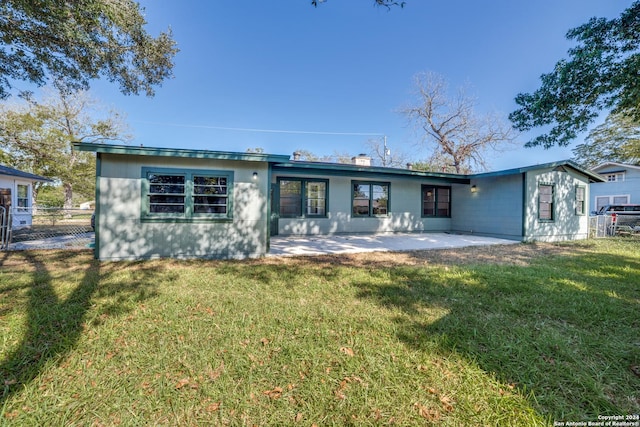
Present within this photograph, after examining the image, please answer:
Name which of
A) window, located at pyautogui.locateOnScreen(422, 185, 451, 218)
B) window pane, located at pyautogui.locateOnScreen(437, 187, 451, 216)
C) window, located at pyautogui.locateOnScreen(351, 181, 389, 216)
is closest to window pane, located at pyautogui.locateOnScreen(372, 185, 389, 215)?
window, located at pyautogui.locateOnScreen(351, 181, 389, 216)

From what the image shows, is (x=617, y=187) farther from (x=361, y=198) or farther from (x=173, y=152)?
(x=173, y=152)

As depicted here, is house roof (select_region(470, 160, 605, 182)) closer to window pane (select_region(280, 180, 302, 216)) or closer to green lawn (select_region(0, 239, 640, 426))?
green lawn (select_region(0, 239, 640, 426))

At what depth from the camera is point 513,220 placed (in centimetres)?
1001

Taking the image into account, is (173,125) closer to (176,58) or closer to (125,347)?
(176,58)

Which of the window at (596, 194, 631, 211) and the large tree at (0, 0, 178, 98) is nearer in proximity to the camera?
the large tree at (0, 0, 178, 98)

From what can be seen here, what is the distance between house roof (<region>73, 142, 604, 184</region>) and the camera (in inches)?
223

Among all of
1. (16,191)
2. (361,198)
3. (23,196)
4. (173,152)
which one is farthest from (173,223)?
(23,196)

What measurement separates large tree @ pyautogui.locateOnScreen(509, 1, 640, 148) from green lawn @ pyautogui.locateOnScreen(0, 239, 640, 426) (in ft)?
12.3

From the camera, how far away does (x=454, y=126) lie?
19.9 meters

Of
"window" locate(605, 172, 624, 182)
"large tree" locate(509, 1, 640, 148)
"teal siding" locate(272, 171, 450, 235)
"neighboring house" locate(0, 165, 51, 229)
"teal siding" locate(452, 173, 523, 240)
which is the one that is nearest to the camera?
"large tree" locate(509, 1, 640, 148)

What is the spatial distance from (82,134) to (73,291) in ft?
75.9

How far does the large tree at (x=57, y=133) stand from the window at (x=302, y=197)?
693 inches

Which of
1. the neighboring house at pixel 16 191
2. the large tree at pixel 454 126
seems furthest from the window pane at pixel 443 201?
the neighboring house at pixel 16 191

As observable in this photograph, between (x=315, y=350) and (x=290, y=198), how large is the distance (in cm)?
813
